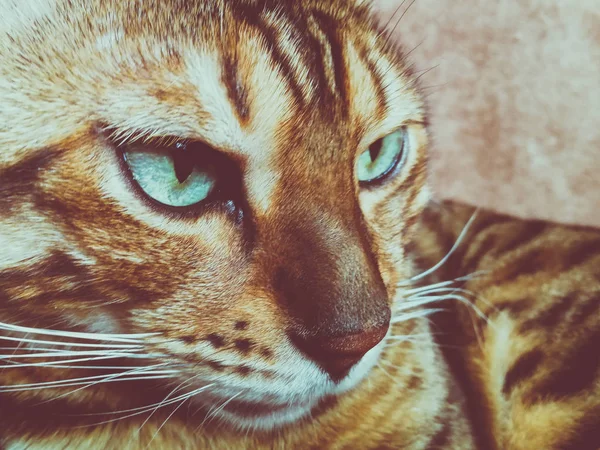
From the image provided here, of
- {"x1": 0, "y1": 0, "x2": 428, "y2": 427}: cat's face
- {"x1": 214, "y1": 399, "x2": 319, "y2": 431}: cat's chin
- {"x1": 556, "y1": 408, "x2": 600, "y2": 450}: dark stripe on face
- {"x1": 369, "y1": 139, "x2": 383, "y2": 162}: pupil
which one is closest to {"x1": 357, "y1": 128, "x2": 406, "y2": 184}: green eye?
{"x1": 369, "y1": 139, "x2": 383, "y2": 162}: pupil

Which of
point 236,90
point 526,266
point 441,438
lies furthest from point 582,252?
point 236,90

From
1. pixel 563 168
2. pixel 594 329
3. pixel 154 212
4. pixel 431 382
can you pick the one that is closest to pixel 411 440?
pixel 431 382

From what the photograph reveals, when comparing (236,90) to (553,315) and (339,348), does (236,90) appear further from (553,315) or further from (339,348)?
(553,315)

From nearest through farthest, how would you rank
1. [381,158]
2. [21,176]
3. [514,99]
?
[21,176] → [381,158] → [514,99]

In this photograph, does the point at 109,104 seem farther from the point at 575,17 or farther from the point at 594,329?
the point at 575,17

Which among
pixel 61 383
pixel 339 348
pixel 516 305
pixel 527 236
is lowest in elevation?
pixel 61 383

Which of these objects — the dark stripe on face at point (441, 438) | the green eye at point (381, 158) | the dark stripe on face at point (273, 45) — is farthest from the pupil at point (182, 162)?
the dark stripe on face at point (441, 438)
